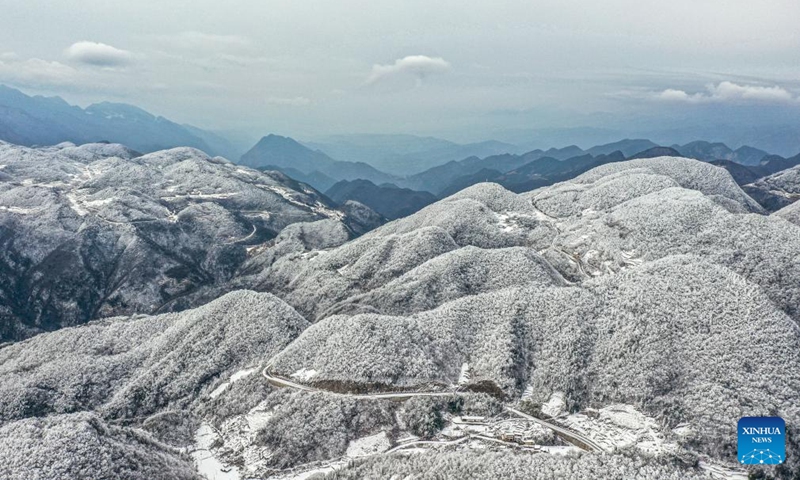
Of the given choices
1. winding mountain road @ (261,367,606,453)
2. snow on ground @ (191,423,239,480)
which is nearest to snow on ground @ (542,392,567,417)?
winding mountain road @ (261,367,606,453)

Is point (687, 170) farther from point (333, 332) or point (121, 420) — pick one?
point (121, 420)

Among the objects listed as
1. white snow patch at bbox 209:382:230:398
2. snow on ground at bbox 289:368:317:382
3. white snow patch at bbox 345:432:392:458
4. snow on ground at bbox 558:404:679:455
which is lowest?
white snow patch at bbox 209:382:230:398

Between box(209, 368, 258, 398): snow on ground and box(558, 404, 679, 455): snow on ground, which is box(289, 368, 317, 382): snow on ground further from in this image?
box(558, 404, 679, 455): snow on ground

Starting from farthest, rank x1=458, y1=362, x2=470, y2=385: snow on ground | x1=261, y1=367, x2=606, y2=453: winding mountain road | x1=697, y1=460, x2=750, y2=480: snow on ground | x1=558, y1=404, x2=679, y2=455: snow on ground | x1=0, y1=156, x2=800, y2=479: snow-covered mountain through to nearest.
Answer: x1=458, y1=362, x2=470, y2=385: snow on ground < x1=261, y1=367, x2=606, y2=453: winding mountain road < x1=558, y1=404, x2=679, y2=455: snow on ground < x1=0, y1=156, x2=800, y2=479: snow-covered mountain < x1=697, y1=460, x2=750, y2=480: snow on ground

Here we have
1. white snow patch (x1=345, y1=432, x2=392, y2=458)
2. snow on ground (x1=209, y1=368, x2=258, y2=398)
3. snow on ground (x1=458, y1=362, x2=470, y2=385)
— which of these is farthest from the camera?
snow on ground (x1=209, y1=368, x2=258, y2=398)

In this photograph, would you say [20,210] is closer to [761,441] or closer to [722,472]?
[722,472]

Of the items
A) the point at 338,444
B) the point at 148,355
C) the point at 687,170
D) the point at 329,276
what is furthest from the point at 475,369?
the point at 687,170
